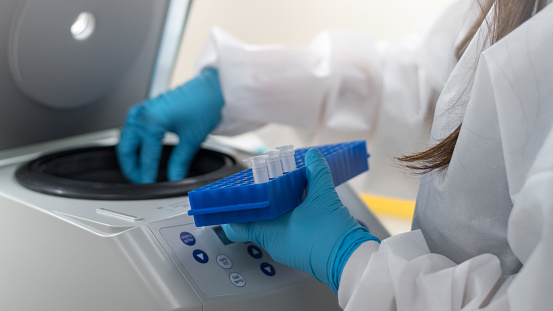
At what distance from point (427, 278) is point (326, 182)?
0.18m

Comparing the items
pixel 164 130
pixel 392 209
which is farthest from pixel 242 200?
pixel 392 209

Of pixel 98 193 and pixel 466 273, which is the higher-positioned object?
pixel 98 193

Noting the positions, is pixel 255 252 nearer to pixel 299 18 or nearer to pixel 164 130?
pixel 164 130

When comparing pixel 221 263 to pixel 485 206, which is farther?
Answer: pixel 221 263

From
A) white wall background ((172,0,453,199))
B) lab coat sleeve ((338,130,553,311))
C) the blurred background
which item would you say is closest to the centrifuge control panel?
lab coat sleeve ((338,130,553,311))

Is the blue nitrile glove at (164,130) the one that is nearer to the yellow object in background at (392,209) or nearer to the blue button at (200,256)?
the blue button at (200,256)

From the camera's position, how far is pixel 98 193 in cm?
89

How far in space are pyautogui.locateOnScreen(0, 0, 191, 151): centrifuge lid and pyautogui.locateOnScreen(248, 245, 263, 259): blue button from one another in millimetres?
609

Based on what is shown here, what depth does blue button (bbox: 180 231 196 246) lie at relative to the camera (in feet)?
2.52

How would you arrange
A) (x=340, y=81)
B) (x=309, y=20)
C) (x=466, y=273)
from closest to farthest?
(x=466, y=273) < (x=340, y=81) < (x=309, y=20)

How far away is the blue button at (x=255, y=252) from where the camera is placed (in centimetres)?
80

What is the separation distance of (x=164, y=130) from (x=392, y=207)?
3.48 feet

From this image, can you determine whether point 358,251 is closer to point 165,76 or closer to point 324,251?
point 324,251

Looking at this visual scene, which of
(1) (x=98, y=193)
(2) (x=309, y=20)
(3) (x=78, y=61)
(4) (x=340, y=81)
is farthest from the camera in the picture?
(2) (x=309, y=20)
